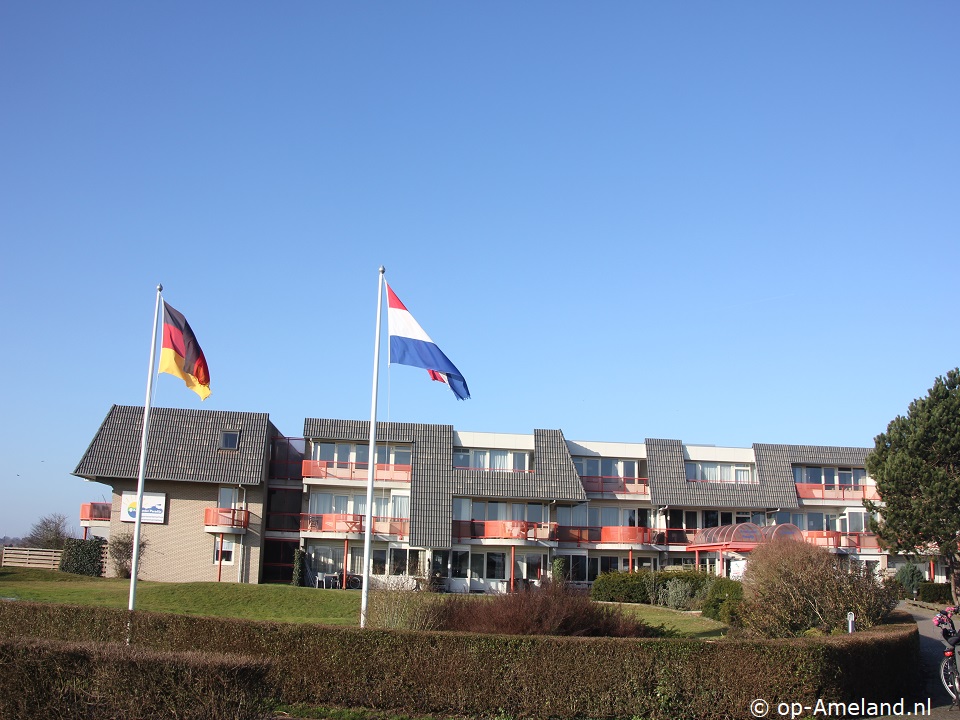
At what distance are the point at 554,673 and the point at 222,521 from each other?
31.0 metres

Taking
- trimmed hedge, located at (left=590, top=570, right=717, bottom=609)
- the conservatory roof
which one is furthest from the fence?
the conservatory roof

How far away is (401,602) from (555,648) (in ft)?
16.1

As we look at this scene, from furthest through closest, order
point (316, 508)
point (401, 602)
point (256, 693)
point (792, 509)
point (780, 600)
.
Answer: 1. point (792, 509)
2. point (316, 508)
3. point (780, 600)
4. point (401, 602)
5. point (256, 693)

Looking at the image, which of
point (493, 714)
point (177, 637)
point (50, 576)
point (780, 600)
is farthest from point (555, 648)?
point (50, 576)

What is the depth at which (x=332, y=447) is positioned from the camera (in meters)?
46.2

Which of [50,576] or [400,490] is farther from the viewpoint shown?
[400,490]

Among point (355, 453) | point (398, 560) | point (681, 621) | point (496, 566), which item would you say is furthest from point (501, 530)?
point (681, 621)

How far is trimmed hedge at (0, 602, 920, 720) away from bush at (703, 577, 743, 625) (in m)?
12.3

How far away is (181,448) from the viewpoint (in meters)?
43.7

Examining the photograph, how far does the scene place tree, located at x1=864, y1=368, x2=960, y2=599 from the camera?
36344 millimetres

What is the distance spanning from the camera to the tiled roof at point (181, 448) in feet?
139

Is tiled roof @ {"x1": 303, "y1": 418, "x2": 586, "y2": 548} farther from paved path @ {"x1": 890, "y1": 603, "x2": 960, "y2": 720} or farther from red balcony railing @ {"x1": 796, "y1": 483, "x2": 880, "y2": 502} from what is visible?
paved path @ {"x1": 890, "y1": 603, "x2": 960, "y2": 720}

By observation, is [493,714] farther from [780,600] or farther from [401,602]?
[780,600]

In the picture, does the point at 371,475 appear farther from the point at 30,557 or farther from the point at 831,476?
the point at 831,476
